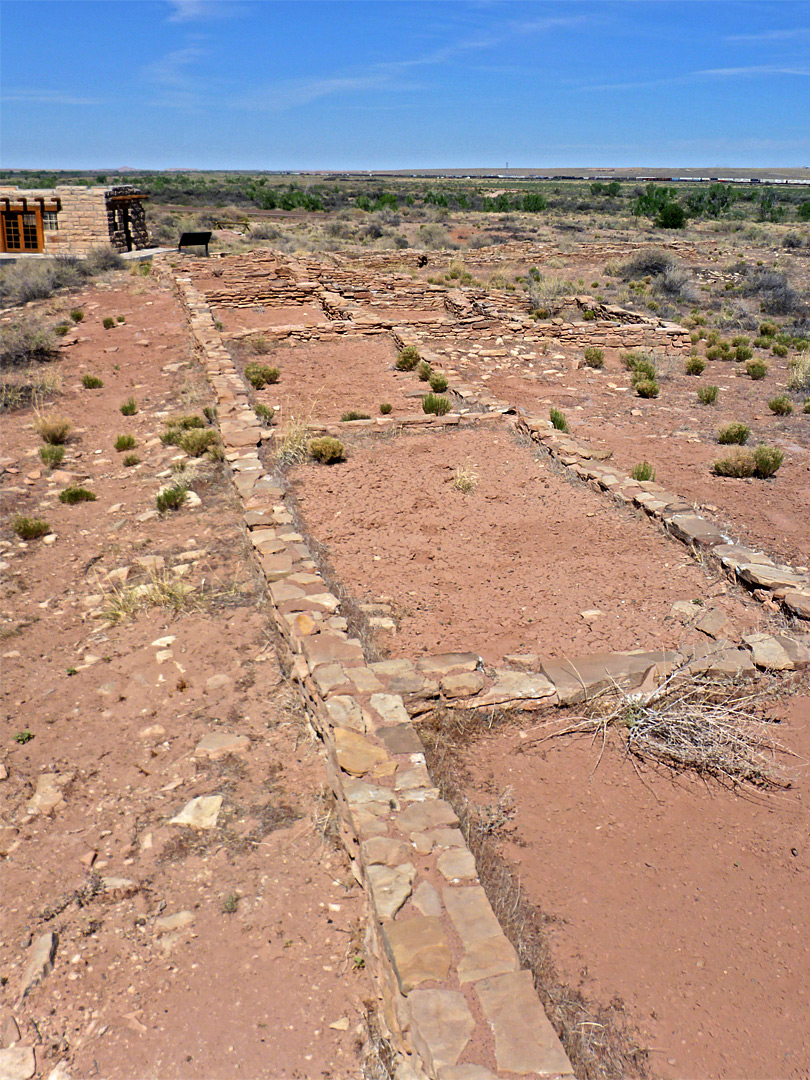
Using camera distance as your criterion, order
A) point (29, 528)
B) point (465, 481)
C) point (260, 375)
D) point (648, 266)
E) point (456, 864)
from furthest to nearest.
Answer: point (648, 266) → point (260, 375) → point (465, 481) → point (29, 528) → point (456, 864)

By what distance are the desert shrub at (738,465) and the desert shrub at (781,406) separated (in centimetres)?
310

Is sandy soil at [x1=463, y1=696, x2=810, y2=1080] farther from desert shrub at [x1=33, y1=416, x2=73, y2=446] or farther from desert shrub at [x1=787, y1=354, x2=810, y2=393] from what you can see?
desert shrub at [x1=787, y1=354, x2=810, y2=393]

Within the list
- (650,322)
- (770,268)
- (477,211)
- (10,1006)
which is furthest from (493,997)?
(477,211)

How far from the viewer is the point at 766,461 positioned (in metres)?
8.62

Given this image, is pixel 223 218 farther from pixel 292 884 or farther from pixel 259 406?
pixel 292 884

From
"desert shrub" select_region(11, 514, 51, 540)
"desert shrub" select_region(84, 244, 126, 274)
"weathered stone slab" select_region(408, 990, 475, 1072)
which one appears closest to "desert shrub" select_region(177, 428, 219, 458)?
"desert shrub" select_region(11, 514, 51, 540)

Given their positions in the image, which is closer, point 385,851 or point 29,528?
point 385,851

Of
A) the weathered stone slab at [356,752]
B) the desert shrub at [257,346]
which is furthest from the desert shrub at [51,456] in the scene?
the weathered stone slab at [356,752]

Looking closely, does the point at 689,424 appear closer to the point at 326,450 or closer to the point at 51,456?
the point at 326,450

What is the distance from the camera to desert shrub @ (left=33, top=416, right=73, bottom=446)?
9.65 meters

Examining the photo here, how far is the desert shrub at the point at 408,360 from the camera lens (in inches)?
518

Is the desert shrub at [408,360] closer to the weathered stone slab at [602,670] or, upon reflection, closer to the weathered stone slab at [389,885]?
the weathered stone slab at [602,670]

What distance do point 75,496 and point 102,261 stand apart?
61.2ft

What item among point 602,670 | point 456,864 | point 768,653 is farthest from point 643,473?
point 456,864
